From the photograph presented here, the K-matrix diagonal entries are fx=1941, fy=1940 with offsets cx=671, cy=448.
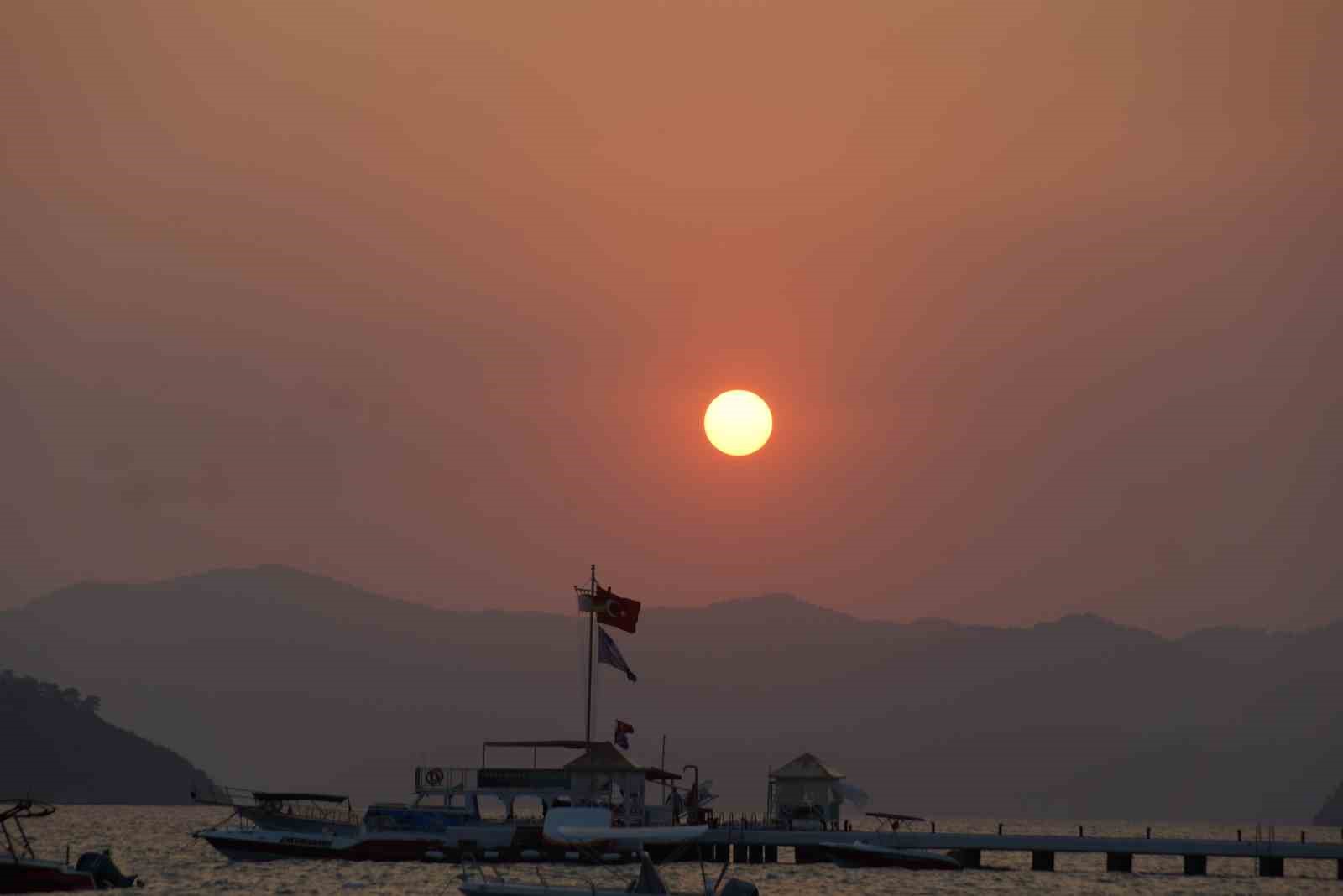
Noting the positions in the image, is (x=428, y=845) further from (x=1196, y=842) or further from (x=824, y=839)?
(x=1196, y=842)

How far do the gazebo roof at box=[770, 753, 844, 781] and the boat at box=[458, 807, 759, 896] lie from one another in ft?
61.5

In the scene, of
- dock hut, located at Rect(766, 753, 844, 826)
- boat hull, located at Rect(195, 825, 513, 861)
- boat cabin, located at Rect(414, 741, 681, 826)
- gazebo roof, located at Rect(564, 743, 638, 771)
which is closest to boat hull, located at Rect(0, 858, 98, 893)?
boat hull, located at Rect(195, 825, 513, 861)

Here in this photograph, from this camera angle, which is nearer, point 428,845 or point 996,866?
point 428,845

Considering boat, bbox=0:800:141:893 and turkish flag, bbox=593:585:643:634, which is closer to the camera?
boat, bbox=0:800:141:893

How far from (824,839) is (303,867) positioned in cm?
3802

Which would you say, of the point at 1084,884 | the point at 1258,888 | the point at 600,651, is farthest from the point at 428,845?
the point at 1258,888

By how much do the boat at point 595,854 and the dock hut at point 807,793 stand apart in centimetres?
1787

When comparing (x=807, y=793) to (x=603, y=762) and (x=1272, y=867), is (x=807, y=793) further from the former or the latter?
(x=1272, y=867)

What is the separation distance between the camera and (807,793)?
147500 millimetres

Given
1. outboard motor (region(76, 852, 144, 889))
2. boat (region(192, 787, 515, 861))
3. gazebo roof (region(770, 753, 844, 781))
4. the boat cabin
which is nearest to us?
outboard motor (region(76, 852, 144, 889))

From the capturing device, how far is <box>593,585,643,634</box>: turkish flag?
5546 inches

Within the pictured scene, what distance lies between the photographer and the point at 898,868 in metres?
146

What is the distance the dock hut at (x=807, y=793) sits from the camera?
146250 mm

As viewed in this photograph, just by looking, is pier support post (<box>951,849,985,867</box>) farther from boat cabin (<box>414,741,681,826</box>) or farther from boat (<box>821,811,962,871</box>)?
boat cabin (<box>414,741,681,826</box>)
